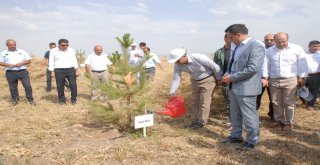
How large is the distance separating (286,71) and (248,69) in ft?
4.66

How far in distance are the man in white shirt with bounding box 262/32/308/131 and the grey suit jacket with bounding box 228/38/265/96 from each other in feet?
3.52

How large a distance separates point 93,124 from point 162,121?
4.25 ft

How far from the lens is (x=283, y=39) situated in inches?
204

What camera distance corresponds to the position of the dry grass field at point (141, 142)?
439 centimetres

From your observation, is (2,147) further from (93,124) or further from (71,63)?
(71,63)

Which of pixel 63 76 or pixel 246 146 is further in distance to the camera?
pixel 63 76

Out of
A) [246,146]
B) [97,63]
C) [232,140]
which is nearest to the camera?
[246,146]

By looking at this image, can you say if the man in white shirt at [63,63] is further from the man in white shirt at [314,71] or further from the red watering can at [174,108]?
the man in white shirt at [314,71]

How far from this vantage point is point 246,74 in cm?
429

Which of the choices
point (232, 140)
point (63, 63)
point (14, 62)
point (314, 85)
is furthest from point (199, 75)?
point (14, 62)

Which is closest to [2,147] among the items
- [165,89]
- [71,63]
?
[71,63]

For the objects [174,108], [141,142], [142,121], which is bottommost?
[141,142]

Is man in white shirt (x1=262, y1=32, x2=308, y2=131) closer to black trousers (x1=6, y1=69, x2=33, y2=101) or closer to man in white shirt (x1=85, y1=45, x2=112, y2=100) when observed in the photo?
man in white shirt (x1=85, y1=45, x2=112, y2=100)

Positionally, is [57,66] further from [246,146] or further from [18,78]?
[246,146]
